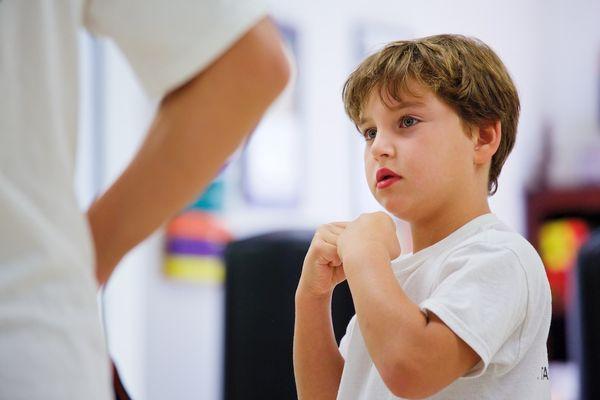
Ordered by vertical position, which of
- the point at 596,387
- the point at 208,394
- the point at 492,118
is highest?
the point at 492,118

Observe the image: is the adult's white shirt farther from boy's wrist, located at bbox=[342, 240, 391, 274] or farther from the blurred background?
boy's wrist, located at bbox=[342, 240, 391, 274]

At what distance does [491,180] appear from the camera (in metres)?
0.42

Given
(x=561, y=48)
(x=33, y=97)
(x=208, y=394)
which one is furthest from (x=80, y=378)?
(x=561, y=48)

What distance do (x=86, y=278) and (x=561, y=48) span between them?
8.78 ft

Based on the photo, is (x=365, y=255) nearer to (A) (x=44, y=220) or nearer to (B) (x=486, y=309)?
(B) (x=486, y=309)

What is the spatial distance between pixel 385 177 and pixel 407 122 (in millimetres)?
33

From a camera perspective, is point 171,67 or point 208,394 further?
point 208,394

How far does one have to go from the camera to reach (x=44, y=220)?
1.37 ft

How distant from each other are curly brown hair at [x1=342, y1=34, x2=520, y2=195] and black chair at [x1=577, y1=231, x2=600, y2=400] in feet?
1.81

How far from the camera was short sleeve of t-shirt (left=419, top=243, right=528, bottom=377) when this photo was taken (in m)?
0.39

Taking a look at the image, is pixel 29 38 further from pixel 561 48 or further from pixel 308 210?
pixel 561 48

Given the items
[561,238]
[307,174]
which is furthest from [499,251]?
[561,238]

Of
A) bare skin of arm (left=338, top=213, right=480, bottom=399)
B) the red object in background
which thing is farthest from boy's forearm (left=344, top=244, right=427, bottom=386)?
the red object in background

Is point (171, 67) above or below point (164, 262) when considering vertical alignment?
above
